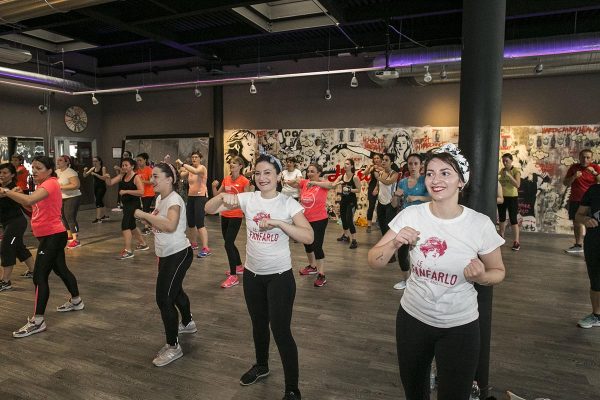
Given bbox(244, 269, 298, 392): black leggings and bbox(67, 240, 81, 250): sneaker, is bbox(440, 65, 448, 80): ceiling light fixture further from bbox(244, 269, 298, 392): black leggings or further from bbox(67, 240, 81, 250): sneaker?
bbox(67, 240, 81, 250): sneaker

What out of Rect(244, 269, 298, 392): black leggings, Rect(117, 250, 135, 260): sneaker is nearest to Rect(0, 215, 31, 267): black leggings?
Rect(117, 250, 135, 260): sneaker

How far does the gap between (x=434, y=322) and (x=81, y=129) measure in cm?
1315

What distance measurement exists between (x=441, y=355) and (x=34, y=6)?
5.63 meters

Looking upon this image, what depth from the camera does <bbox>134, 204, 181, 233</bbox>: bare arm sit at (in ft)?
9.34

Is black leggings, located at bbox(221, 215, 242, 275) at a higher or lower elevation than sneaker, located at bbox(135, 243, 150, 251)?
higher

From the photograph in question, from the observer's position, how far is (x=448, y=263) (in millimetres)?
1719

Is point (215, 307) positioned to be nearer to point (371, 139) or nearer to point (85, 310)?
point (85, 310)

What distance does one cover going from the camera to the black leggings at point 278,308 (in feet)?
8.02

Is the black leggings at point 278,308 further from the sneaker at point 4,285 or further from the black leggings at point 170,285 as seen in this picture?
the sneaker at point 4,285

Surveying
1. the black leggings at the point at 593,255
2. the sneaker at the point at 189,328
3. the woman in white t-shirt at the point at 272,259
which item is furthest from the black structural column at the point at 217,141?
the black leggings at the point at 593,255

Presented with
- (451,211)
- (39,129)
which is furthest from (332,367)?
(39,129)

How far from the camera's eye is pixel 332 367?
3.01 meters

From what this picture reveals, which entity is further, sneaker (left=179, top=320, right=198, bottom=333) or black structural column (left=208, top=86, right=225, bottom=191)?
black structural column (left=208, top=86, right=225, bottom=191)

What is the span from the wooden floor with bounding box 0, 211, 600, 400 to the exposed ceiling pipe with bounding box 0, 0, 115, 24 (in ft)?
11.0
